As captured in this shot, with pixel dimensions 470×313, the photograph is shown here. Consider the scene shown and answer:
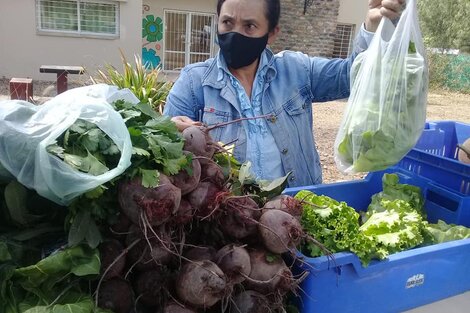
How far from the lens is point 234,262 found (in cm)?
128

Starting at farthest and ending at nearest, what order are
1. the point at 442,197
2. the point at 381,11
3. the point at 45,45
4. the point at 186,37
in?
1. the point at 186,37
2. the point at 45,45
3. the point at 442,197
4. the point at 381,11

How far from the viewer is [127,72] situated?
5773 mm

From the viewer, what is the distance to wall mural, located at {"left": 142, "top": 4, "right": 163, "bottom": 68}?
13.3 metres

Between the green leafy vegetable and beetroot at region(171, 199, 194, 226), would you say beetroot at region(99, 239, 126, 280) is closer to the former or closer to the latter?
beetroot at region(171, 199, 194, 226)

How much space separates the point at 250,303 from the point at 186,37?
13.4 m

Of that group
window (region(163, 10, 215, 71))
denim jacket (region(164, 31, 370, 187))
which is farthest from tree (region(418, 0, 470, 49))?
denim jacket (region(164, 31, 370, 187))

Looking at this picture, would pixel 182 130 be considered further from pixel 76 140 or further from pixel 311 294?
pixel 311 294

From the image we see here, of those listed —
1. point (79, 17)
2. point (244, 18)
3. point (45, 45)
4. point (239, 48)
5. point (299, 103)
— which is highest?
point (79, 17)

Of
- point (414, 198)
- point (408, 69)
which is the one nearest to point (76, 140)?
point (408, 69)

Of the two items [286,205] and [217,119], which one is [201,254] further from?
[217,119]

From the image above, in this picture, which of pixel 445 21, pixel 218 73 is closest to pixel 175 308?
pixel 218 73

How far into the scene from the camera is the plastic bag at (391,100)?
1.85 metres

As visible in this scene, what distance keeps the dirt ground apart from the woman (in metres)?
2.46

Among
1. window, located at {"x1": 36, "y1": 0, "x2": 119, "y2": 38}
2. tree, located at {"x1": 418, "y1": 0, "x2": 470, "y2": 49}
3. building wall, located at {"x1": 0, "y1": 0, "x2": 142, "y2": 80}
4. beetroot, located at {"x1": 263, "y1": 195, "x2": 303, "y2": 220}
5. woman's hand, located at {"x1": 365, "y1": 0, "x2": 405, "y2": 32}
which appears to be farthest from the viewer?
tree, located at {"x1": 418, "y1": 0, "x2": 470, "y2": 49}
